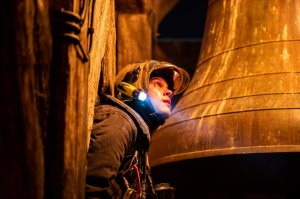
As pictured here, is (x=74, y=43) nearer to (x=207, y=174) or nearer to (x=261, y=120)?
(x=261, y=120)

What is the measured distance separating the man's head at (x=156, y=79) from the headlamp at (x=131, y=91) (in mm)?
33

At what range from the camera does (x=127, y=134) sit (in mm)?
2246

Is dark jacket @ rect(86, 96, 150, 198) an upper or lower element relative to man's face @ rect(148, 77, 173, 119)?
lower

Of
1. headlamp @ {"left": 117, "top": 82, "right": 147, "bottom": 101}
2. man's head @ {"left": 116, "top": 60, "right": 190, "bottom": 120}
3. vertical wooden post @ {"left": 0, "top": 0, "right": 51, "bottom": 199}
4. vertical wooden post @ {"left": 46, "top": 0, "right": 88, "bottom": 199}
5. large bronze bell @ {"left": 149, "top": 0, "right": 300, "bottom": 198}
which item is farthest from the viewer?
large bronze bell @ {"left": 149, "top": 0, "right": 300, "bottom": 198}

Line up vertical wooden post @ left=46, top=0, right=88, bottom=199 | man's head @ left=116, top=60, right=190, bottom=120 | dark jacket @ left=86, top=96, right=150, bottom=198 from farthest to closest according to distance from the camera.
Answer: man's head @ left=116, top=60, right=190, bottom=120 → dark jacket @ left=86, top=96, right=150, bottom=198 → vertical wooden post @ left=46, top=0, right=88, bottom=199

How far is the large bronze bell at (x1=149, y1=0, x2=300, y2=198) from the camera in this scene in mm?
3113

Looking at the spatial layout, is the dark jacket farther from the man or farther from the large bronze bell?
the large bronze bell

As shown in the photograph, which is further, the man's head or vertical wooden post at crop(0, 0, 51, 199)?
the man's head

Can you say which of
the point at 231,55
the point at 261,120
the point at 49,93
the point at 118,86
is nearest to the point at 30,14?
the point at 49,93

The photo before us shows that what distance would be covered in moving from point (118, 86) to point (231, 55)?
1061 millimetres

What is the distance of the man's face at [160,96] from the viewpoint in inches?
111

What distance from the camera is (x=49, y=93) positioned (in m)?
1.57

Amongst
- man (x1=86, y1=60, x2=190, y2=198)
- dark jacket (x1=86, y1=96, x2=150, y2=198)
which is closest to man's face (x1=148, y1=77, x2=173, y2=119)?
man (x1=86, y1=60, x2=190, y2=198)

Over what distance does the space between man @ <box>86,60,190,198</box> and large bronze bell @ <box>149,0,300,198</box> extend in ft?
1.35
